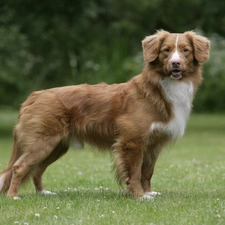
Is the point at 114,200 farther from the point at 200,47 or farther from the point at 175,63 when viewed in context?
the point at 200,47

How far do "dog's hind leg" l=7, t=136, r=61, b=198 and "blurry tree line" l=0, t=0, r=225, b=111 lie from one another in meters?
15.4

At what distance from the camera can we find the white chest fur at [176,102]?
8977 mm

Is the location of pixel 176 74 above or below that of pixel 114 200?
above

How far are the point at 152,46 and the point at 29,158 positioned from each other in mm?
2395

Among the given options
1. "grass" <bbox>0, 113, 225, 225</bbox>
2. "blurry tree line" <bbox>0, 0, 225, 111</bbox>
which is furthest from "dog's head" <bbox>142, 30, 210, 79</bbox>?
"blurry tree line" <bbox>0, 0, 225, 111</bbox>

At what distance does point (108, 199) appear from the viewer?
8883 mm

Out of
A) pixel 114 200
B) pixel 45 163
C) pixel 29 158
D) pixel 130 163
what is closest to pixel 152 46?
pixel 130 163

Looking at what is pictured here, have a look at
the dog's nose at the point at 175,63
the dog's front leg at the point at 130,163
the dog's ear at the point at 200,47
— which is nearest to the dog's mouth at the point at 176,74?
the dog's nose at the point at 175,63

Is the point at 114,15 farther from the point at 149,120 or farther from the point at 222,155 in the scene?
the point at 149,120

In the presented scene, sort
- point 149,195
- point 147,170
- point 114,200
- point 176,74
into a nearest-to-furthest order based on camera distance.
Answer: point 114,200
point 176,74
point 149,195
point 147,170

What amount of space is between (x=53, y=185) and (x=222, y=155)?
6.84m

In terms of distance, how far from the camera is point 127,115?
359 inches

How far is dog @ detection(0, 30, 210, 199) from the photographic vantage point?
29.5ft

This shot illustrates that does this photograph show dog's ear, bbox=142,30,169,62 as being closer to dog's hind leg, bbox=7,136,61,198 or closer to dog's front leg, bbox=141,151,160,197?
dog's front leg, bbox=141,151,160,197
